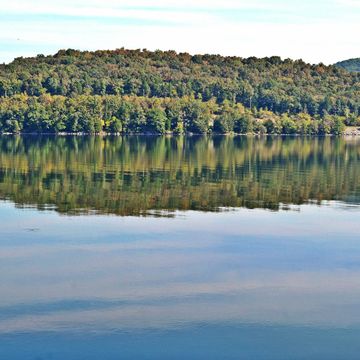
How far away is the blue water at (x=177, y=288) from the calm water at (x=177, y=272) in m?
0.06

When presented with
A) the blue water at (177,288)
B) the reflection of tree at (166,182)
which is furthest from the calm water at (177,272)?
the reflection of tree at (166,182)

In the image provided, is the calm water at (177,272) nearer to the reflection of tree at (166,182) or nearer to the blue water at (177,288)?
the blue water at (177,288)

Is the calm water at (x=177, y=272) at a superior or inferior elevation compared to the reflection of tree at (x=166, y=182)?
inferior

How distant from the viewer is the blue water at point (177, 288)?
22.3 meters

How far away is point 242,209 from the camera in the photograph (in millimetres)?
45719

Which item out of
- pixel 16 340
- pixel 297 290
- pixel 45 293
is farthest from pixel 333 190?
pixel 16 340

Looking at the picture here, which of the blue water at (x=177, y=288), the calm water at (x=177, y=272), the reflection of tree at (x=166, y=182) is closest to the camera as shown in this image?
the blue water at (x=177, y=288)

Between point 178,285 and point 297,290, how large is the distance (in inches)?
165

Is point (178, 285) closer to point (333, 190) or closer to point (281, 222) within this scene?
point (281, 222)

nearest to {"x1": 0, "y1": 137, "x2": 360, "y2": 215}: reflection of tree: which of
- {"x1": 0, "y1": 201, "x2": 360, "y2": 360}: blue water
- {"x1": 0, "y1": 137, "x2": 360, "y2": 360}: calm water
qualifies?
{"x1": 0, "y1": 137, "x2": 360, "y2": 360}: calm water

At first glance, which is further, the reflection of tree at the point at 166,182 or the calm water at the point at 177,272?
the reflection of tree at the point at 166,182

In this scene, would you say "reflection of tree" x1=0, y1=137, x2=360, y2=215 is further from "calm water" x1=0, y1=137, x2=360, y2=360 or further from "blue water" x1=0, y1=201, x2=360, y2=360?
"blue water" x1=0, y1=201, x2=360, y2=360

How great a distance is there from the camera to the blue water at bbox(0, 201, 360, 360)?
73.3ft

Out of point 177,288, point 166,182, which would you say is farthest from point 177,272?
point 166,182
